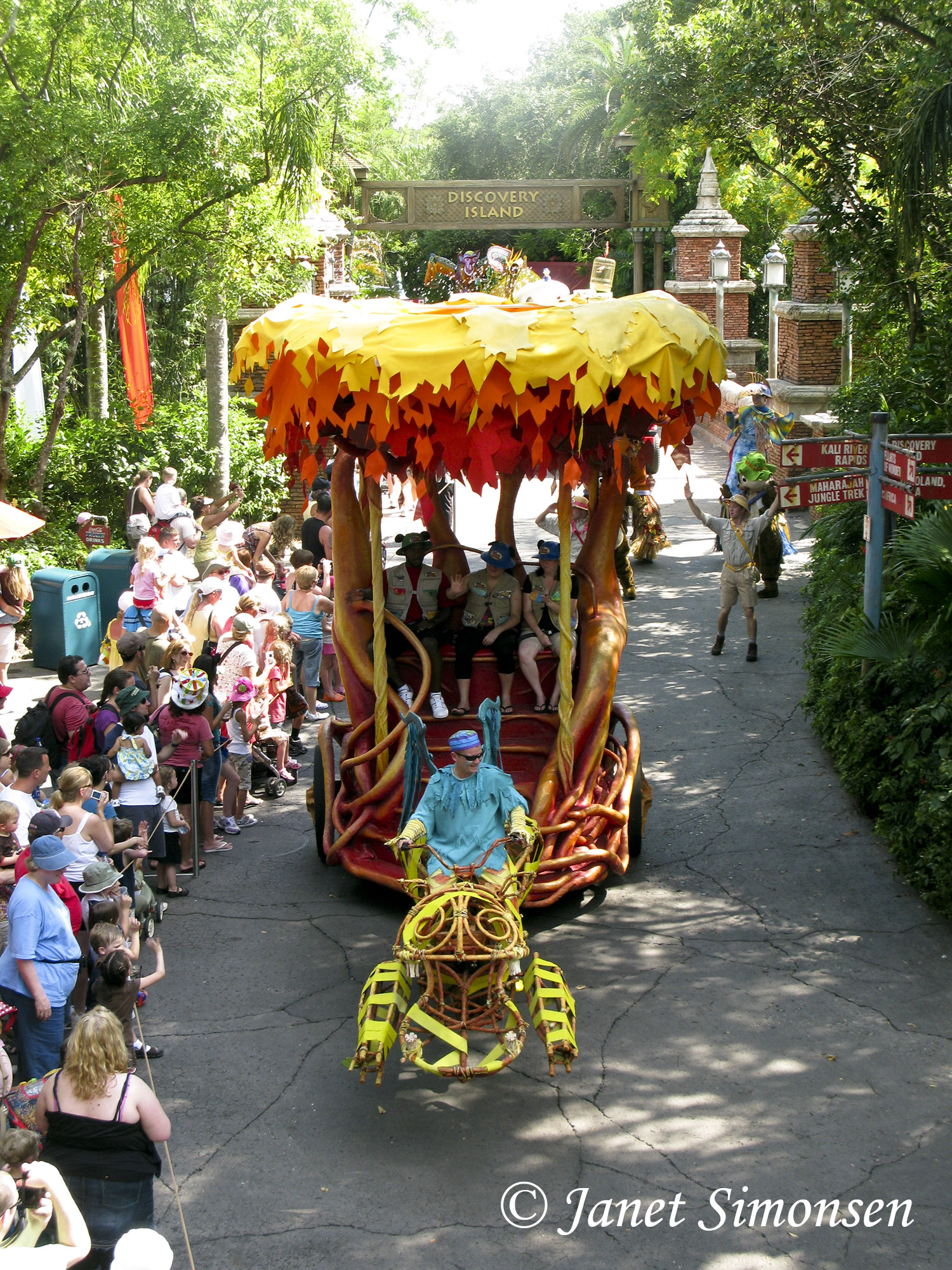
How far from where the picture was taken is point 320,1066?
627cm

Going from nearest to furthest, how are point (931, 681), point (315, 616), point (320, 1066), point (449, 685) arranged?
1. point (320, 1066)
2. point (931, 681)
3. point (449, 685)
4. point (315, 616)

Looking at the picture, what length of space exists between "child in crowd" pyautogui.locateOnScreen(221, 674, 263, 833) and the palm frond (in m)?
4.15

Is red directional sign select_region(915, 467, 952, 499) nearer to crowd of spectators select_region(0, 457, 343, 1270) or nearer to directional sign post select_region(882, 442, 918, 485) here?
directional sign post select_region(882, 442, 918, 485)

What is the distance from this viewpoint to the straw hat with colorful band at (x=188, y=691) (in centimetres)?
823

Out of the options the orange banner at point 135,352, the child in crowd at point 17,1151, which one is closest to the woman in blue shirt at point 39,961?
the child in crowd at point 17,1151

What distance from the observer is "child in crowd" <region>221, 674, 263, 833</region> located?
8.97m

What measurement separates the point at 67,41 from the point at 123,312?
543cm

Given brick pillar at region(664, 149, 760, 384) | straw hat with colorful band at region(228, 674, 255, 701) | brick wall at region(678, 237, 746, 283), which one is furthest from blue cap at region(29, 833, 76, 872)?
brick wall at region(678, 237, 746, 283)

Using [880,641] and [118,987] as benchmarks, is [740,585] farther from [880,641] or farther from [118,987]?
[118,987]

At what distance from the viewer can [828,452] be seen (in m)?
8.77

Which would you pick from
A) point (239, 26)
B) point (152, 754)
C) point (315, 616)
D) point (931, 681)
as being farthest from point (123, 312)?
point (931, 681)

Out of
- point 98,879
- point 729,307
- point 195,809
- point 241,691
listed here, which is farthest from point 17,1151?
point 729,307

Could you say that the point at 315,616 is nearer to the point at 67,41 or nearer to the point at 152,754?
the point at 152,754

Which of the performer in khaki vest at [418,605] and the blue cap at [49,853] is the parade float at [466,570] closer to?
the performer in khaki vest at [418,605]
